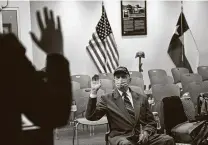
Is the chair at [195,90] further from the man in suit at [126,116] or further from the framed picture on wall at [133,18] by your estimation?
the framed picture on wall at [133,18]

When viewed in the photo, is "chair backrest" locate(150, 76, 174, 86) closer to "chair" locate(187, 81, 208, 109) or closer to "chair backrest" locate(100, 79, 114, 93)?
"chair backrest" locate(100, 79, 114, 93)

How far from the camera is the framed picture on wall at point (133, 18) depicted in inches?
365

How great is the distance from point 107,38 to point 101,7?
0.75 m

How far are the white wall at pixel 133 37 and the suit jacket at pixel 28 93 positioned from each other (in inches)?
254

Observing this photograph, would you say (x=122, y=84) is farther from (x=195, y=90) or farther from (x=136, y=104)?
(x=195, y=90)

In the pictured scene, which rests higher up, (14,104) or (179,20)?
(179,20)

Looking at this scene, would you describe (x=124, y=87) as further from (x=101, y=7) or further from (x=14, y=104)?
(x=101, y=7)

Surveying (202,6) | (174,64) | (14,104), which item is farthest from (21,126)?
(202,6)

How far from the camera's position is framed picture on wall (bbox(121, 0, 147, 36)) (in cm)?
927

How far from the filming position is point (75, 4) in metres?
8.74

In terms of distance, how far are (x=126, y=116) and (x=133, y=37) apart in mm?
5255

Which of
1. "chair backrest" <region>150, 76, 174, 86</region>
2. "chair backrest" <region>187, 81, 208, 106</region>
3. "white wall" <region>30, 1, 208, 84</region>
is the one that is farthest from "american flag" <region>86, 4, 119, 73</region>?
"chair backrest" <region>187, 81, 208, 106</region>

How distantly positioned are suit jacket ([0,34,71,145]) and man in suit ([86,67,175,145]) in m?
2.35

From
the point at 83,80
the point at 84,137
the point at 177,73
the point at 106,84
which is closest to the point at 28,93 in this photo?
the point at 84,137
